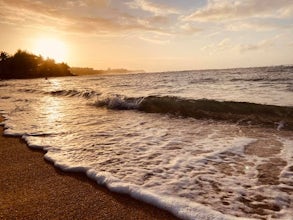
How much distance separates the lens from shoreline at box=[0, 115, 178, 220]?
298 centimetres

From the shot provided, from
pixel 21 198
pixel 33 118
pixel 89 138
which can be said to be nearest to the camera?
pixel 21 198

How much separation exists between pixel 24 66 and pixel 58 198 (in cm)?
8998

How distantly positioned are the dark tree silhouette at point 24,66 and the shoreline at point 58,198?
8405 centimetres

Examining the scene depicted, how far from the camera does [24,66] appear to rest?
273 ft

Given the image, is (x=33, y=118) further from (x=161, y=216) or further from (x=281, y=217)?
(x=281, y=217)

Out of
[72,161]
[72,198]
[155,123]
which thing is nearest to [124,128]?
[155,123]

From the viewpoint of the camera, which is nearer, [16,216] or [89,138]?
[16,216]

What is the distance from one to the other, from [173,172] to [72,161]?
186cm

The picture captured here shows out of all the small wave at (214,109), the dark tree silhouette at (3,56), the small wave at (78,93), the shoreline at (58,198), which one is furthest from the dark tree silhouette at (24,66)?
the shoreline at (58,198)

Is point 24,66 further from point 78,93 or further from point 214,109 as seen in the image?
point 214,109

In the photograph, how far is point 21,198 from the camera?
131 inches

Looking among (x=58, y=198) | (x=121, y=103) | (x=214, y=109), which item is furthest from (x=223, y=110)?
(x=58, y=198)

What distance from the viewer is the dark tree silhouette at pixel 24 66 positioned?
7928 centimetres

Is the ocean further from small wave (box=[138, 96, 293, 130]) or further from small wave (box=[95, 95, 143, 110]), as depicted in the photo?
small wave (box=[95, 95, 143, 110])
